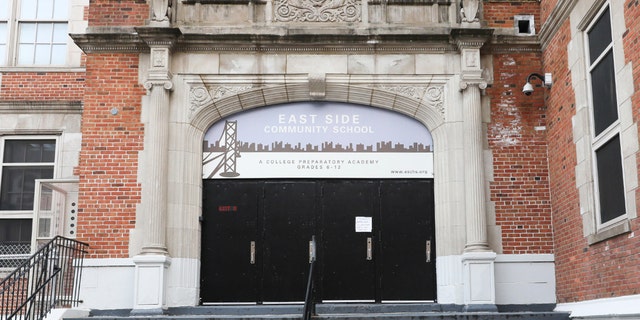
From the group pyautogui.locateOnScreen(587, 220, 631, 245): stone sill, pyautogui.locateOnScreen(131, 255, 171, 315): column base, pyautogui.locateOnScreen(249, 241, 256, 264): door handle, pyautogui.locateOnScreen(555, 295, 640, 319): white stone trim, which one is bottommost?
pyautogui.locateOnScreen(555, 295, 640, 319): white stone trim

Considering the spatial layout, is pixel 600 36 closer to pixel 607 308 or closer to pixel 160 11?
pixel 607 308

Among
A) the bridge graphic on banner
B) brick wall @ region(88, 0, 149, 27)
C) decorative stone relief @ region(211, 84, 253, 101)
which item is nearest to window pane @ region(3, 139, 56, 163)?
brick wall @ region(88, 0, 149, 27)

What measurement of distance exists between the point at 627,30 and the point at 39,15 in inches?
431

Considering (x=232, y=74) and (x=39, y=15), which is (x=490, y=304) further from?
(x=39, y=15)

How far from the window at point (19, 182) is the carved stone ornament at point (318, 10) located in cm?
519

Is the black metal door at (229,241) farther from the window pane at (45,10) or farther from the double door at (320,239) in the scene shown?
the window pane at (45,10)

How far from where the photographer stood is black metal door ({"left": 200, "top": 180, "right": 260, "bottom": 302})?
1197 centimetres

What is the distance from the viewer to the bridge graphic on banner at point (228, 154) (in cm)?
1228

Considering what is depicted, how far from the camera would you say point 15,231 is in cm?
1385

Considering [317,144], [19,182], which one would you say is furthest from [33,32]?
[317,144]

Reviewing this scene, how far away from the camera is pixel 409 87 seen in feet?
40.3

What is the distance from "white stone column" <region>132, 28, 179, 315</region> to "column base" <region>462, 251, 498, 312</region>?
451cm

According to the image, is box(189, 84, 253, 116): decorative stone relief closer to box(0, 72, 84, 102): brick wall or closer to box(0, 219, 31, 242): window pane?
box(0, 72, 84, 102): brick wall

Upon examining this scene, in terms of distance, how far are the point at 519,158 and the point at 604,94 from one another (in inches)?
93.9
